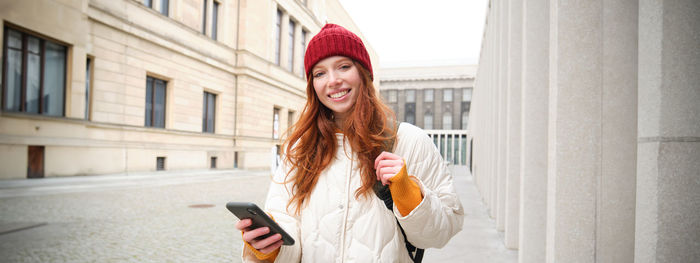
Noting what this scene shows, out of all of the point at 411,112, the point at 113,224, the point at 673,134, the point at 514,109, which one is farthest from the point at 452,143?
the point at 673,134

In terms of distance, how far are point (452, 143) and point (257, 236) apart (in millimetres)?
53450

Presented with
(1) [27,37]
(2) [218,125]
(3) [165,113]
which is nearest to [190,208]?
(1) [27,37]

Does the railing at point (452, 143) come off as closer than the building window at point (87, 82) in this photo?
No

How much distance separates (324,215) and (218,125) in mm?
22913

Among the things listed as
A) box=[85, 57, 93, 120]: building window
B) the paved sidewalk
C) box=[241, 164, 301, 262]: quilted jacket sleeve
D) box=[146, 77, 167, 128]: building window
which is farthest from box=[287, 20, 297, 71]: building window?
box=[241, 164, 301, 262]: quilted jacket sleeve

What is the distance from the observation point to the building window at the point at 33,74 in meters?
13.1

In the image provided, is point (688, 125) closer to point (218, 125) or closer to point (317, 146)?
point (317, 146)

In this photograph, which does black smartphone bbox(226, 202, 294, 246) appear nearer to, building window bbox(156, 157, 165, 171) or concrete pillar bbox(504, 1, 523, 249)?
concrete pillar bbox(504, 1, 523, 249)

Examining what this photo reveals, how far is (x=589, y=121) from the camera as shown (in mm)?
2453

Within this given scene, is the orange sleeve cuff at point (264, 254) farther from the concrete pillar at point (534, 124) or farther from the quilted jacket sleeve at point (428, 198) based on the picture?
the concrete pillar at point (534, 124)

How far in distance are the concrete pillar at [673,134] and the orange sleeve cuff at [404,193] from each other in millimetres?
1154

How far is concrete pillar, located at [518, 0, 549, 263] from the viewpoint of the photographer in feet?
11.9

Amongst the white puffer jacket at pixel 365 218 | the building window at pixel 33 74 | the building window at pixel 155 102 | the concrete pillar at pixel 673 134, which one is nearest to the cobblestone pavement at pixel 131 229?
the concrete pillar at pixel 673 134

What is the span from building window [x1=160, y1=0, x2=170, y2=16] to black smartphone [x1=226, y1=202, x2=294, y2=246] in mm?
20613
